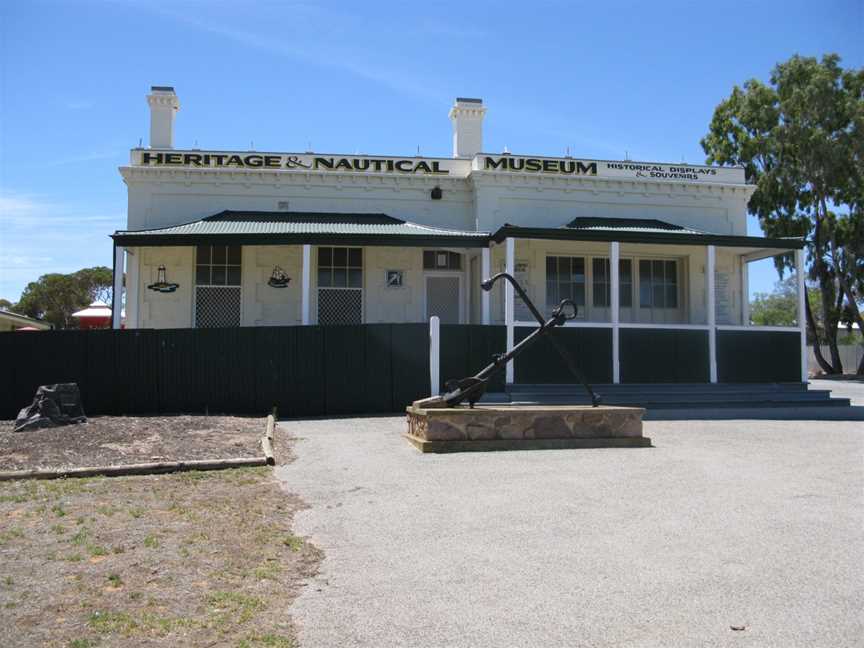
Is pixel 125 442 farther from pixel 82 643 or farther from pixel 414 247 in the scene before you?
pixel 414 247

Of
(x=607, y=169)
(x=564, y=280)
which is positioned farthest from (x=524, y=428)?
(x=607, y=169)

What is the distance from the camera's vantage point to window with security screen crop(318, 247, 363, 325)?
58.5 feet

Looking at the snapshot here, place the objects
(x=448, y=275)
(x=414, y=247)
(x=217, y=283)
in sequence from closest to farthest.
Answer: (x=414, y=247) → (x=217, y=283) → (x=448, y=275)

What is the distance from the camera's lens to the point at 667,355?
15.7 meters

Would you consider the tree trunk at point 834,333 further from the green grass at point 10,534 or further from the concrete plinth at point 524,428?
the green grass at point 10,534

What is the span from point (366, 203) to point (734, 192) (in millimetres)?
9697

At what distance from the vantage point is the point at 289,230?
631 inches

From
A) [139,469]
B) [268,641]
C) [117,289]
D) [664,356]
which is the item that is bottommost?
[268,641]

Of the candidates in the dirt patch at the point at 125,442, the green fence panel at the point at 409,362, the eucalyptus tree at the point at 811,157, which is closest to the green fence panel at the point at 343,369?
the green fence panel at the point at 409,362

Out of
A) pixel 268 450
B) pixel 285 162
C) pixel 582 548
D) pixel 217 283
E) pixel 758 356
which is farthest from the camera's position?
pixel 285 162

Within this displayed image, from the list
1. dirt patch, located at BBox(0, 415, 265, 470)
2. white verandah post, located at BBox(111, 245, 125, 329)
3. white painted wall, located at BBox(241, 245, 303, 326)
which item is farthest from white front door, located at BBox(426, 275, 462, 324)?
dirt patch, located at BBox(0, 415, 265, 470)

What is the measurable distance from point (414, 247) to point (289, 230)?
280cm

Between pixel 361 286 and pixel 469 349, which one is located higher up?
pixel 361 286

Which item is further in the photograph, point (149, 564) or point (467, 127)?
point (467, 127)
